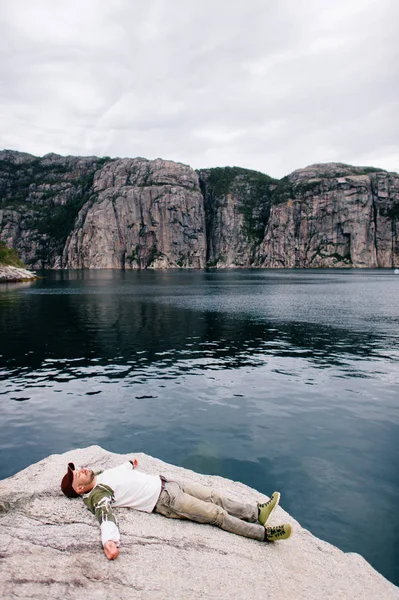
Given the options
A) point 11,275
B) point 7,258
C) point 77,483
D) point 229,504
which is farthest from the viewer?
point 7,258

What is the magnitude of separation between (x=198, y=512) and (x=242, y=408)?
35.9 ft

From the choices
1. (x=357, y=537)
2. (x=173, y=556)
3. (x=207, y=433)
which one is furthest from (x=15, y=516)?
(x=207, y=433)

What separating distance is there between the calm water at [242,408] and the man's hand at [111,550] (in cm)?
560

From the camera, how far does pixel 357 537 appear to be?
1012 centimetres

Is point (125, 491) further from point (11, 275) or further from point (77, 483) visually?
point (11, 275)

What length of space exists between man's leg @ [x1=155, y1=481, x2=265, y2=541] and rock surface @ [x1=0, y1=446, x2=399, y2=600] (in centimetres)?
15

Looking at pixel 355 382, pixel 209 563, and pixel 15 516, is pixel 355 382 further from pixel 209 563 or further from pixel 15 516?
pixel 15 516

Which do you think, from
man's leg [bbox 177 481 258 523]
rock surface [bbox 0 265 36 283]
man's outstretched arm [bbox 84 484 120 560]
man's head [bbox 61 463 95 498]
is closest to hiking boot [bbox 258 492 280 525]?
man's leg [bbox 177 481 258 523]

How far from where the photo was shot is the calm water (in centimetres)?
1225

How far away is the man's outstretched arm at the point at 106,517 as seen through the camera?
7325mm

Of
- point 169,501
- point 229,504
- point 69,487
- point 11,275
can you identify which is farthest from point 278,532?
point 11,275

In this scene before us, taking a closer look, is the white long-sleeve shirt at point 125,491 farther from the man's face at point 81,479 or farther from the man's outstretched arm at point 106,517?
the man's face at point 81,479

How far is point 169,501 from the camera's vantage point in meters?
8.83

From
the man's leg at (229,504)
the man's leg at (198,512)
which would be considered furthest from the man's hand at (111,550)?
the man's leg at (229,504)
